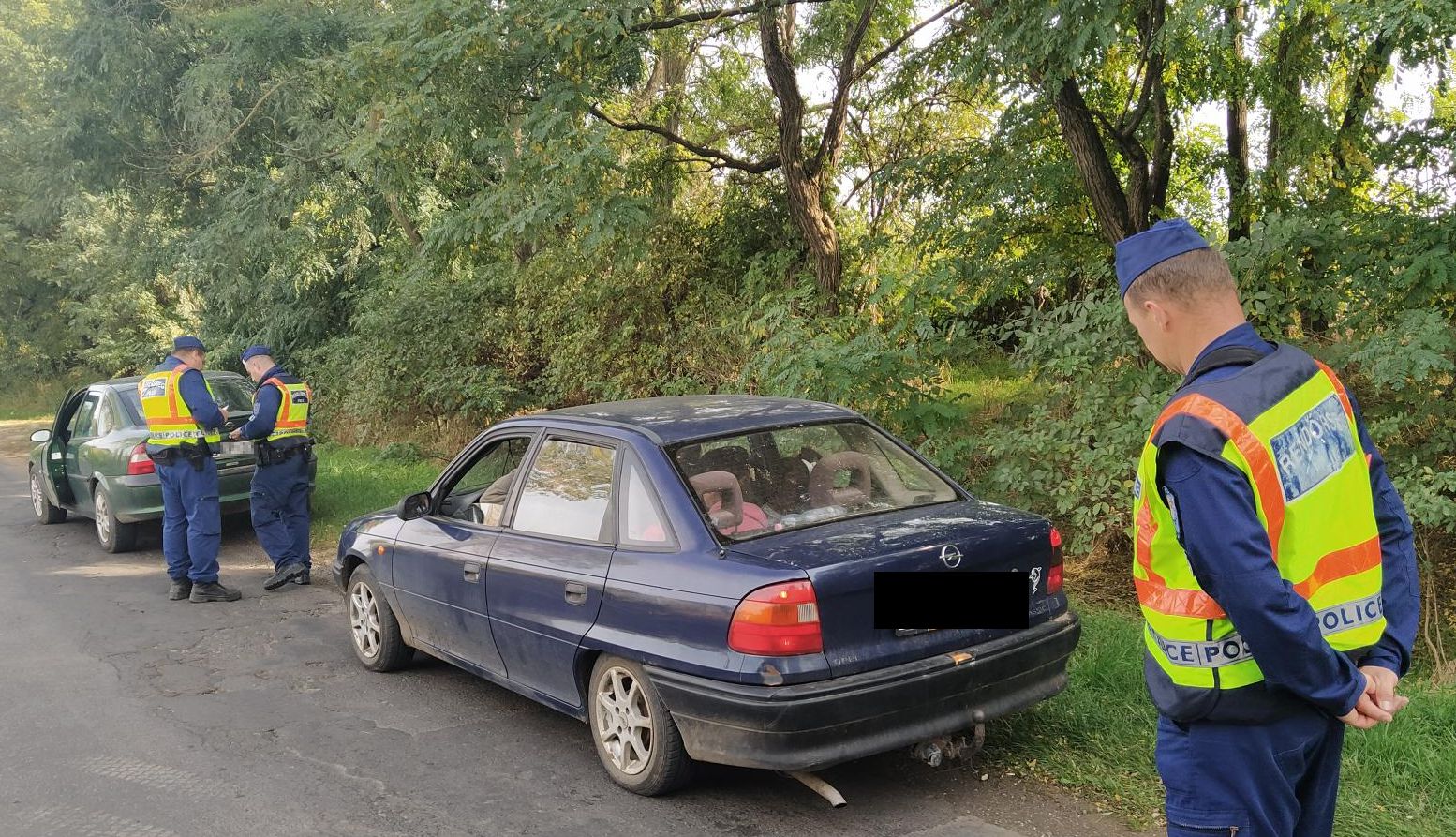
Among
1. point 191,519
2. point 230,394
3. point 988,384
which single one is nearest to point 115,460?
point 230,394

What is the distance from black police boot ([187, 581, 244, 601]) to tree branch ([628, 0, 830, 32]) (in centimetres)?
585

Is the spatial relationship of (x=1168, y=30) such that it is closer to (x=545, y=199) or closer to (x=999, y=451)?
(x=999, y=451)

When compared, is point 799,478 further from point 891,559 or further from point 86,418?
point 86,418

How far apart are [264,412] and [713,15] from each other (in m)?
5.78

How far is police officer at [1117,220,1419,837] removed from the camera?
201 cm

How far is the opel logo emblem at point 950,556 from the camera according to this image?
160 inches

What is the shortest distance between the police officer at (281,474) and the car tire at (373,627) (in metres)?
2.48

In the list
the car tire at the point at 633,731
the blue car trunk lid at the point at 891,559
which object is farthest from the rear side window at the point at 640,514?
the car tire at the point at 633,731

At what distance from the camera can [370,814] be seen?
4.31 meters

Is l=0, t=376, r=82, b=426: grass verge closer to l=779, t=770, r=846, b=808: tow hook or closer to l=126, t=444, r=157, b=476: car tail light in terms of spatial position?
l=126, t=444, r=157, b=476: car tail light

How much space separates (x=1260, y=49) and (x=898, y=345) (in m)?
3.97

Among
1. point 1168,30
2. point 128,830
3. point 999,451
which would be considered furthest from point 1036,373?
point 128,830

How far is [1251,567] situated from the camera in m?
1.97

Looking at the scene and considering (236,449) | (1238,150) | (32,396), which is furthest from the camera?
(32,396)
